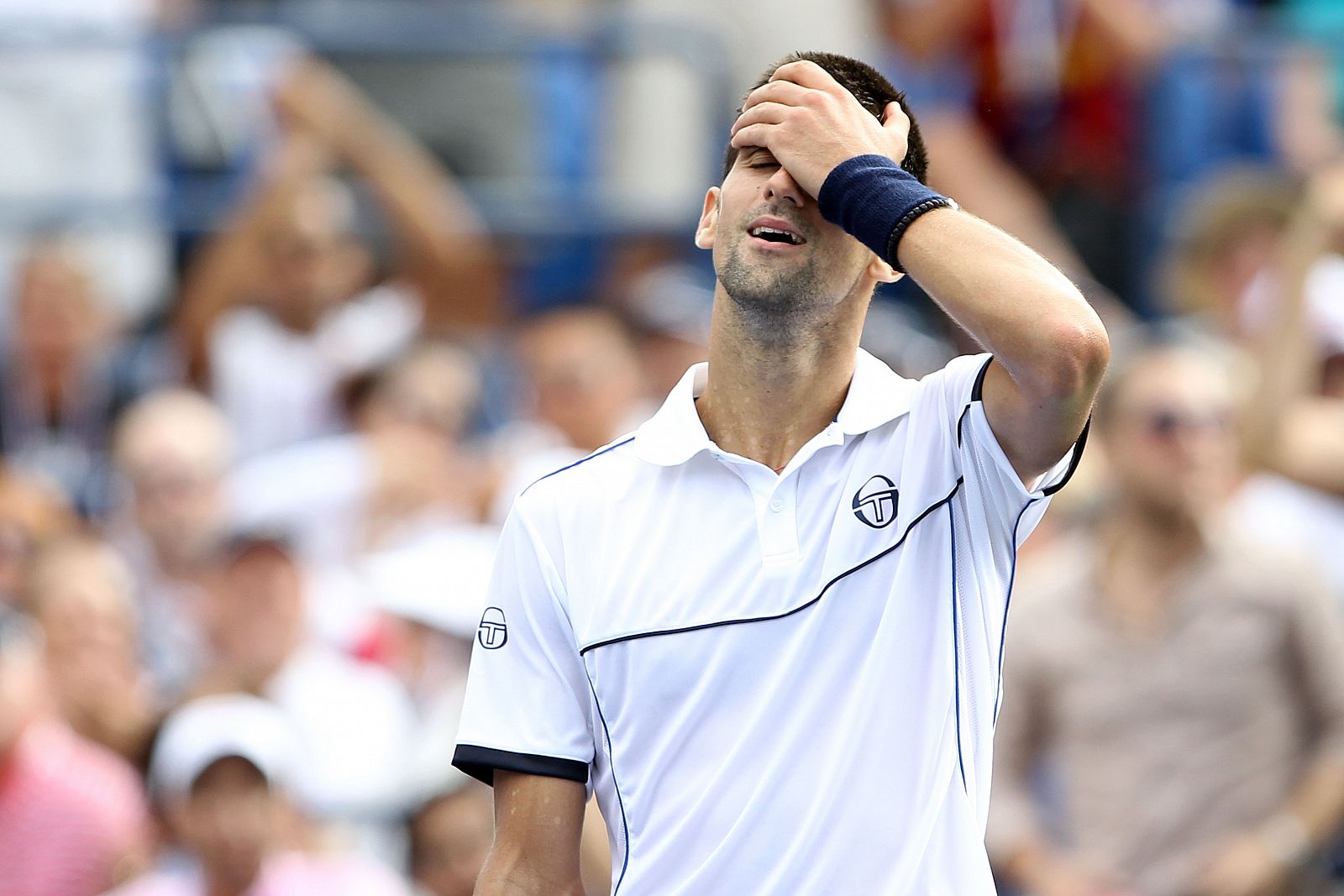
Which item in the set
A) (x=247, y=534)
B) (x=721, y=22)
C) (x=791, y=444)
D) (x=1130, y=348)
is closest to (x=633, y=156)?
(x=721, y=22)

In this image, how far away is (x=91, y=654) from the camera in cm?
619

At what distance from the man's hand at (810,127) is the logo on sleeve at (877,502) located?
16.2 inches

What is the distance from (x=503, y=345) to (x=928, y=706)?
578 cm

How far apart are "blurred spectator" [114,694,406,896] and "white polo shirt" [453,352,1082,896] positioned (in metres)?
2.57

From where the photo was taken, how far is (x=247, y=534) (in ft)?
21.0

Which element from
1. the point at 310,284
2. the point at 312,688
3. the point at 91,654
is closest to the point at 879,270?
the point at 312,688

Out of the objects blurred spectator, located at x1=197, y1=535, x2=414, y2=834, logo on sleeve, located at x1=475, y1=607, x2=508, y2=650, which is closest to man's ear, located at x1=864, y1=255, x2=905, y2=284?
logo on sleeve, located at x1=475, y1=607, x2=508, y2=650

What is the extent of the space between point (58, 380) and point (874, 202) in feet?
18.2

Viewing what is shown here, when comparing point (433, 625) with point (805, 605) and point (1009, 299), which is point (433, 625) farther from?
point (1009, 299)

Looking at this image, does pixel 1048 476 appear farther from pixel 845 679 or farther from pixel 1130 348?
pixel 1130 348

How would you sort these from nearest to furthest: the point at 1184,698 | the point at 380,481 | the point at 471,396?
the point at 1184,698
the point at 380,481
the point at 471,396

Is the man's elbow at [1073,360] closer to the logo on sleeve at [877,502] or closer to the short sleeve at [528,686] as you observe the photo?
the logo on sleeve at [877,502]

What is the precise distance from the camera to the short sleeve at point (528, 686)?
9.60 ft

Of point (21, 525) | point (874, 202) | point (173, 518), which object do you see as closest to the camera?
point (874, 202)
